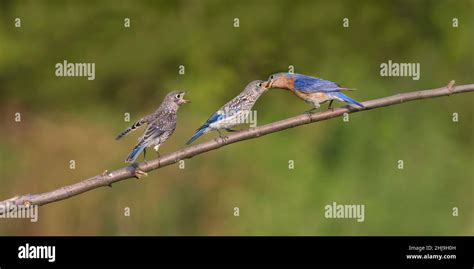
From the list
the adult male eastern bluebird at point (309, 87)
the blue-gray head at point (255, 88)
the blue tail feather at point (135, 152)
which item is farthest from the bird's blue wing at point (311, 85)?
the blue tail feather at point (135, 152)

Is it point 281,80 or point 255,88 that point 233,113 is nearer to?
point 255,88

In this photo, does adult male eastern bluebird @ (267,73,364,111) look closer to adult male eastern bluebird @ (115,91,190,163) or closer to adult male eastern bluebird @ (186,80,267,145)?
adult male eastern bluebird @ (186,80,267,145)

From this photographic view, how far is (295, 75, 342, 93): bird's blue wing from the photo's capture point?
654 cm

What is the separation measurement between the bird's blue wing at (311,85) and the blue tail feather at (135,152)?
144 centimetres

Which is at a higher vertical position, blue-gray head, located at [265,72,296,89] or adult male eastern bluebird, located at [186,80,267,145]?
blue-gray head, located at [265,72,296,89]

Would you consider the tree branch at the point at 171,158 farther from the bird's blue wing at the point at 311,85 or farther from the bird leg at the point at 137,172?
the bird's blue wing at the point at 311,85

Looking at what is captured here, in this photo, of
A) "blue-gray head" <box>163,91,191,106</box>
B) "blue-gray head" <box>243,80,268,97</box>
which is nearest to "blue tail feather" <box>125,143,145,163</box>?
"blue-gray head" <box>163,91,191,106</box>

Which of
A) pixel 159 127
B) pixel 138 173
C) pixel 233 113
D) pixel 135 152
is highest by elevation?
pixel 233 113

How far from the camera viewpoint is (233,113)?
631 centimetres

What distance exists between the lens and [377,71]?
38.1 feet

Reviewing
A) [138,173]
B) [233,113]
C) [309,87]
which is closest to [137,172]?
[138,173]

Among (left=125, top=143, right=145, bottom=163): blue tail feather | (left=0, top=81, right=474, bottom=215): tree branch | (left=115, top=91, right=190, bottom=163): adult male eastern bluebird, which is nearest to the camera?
(left=0, top=81, right=474, bottom=215): tree branch

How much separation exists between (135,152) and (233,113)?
3.52ft

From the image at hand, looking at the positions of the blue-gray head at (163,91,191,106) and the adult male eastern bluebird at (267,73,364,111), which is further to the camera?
the adult male eastern bluebird at (267,73,364,111)
